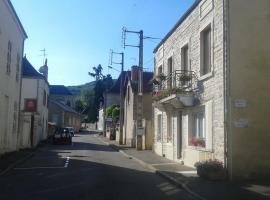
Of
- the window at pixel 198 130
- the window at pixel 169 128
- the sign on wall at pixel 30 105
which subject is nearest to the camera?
the window at pixel 198 130

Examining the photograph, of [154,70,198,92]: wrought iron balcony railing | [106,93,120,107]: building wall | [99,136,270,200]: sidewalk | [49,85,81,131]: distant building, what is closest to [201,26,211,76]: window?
[154,70,198,92]: wrought iron balcony railing

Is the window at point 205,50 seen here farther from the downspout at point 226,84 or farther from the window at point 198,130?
the downspout at point 226,84

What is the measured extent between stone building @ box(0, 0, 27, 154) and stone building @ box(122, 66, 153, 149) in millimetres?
8388

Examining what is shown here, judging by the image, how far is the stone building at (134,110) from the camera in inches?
1356

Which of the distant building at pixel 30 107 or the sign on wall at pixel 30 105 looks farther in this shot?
the sign on wall at pixel 30 105

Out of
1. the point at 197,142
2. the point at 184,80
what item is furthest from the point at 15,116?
the point at 197,142

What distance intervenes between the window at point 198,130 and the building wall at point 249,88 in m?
3.16

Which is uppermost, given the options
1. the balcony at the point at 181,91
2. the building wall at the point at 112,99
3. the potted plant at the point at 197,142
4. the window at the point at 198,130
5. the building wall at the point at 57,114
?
the building wall at the point at 112,99

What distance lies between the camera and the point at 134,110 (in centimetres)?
4203

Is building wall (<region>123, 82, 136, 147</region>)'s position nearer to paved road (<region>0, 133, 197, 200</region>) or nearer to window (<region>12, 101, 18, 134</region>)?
window (<region>12, 101, 18, 134</region>)

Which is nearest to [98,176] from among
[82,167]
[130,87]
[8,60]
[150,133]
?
[82,167]

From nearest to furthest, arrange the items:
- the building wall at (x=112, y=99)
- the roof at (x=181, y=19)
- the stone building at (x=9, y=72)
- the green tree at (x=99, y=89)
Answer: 1. the roof at (x=181, y=19)
2. the stone building at (x=9, y=72)
3. the building wall at (x=112, y=99)
4. the green tree at (x=99, y=89)

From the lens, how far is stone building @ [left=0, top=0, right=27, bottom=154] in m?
24.5

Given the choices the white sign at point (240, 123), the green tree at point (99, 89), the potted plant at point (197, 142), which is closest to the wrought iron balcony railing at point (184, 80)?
the potted plant at point (197, 142)
